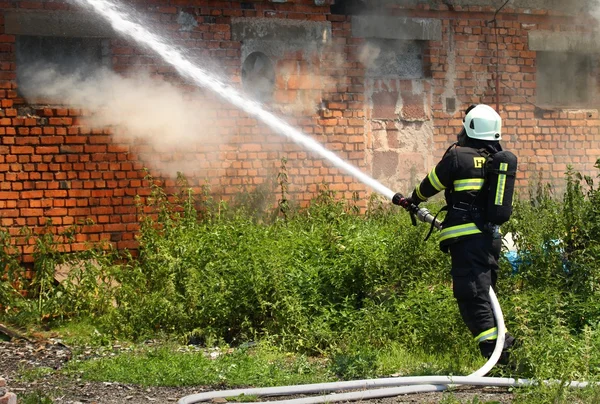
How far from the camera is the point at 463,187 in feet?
21.8

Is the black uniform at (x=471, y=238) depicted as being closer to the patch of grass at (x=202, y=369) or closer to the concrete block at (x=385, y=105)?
the patch of grass at (x=202, y=369)

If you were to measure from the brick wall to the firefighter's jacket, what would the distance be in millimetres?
4318

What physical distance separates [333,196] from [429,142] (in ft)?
5.58

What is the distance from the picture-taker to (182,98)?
10.3 meters

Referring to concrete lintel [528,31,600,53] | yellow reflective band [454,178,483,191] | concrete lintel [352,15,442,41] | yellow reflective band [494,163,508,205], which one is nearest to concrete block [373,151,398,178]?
concrete lintel [352,15,442,41]

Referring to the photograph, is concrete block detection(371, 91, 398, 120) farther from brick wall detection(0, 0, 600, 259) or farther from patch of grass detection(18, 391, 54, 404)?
patch of grass detection(18, 391, 54, 404)

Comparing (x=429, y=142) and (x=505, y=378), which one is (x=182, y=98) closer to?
(x=429, y=142)

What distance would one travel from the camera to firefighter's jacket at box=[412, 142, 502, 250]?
21.7 feet

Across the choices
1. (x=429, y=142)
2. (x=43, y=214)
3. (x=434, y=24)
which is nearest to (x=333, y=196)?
(x=429, y=142)

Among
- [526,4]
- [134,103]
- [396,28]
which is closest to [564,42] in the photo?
[526,4]

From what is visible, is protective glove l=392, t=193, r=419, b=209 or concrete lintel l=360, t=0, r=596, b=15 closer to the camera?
protective glove l=392, t=193, r=419, b=209

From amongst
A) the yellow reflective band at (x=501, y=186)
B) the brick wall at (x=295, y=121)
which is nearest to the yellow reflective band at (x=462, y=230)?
the yellow reflective band at (x=501, y=186)

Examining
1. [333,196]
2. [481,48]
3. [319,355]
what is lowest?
[319,355]

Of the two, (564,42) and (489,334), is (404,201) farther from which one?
(564,42)
